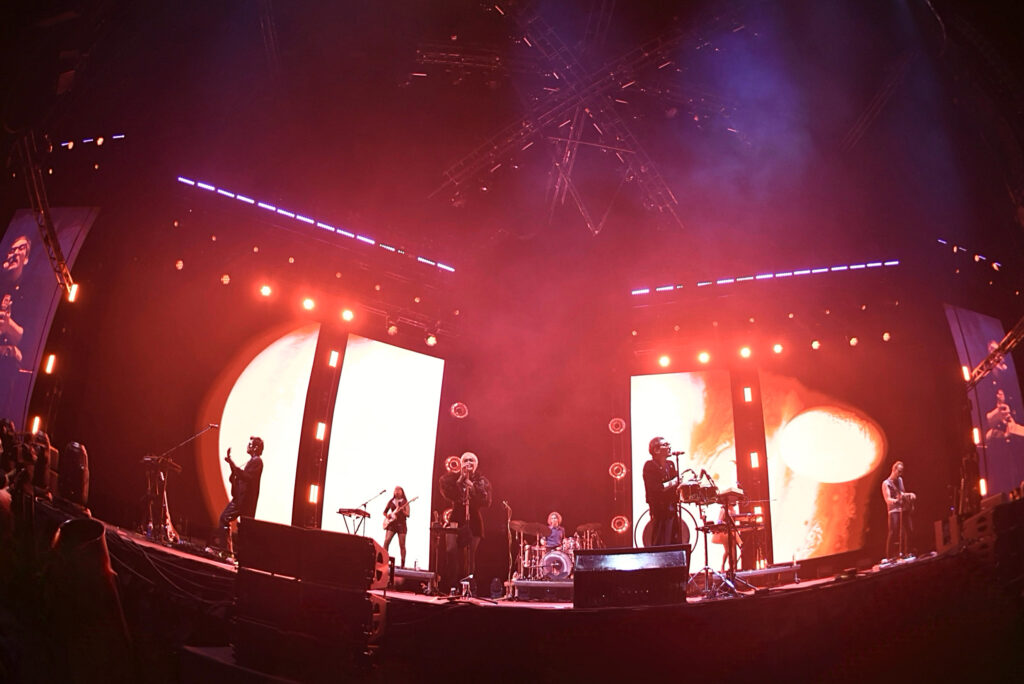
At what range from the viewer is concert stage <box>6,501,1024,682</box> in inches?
169

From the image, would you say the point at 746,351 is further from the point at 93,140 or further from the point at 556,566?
the point at 93,140

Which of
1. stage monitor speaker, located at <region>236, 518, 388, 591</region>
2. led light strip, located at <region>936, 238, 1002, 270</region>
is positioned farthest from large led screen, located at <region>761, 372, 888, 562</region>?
stage monitor speaker, located at <region>236, 518, 388, 591</region>

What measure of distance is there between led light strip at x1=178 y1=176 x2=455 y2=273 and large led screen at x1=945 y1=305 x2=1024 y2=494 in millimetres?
7825

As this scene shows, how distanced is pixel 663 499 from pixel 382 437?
4.66m

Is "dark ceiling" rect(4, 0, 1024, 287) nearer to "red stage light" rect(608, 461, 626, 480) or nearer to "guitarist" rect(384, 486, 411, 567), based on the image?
"red stage light" rect(608, 461, 626, 480)

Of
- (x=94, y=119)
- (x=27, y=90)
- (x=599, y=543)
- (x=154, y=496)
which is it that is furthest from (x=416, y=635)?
(x=94, y=119)

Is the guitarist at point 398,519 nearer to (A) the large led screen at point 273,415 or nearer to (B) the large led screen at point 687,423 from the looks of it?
(A) the large led screen at point 273,415

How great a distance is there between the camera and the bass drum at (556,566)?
9336mm

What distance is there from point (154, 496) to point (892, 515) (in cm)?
982

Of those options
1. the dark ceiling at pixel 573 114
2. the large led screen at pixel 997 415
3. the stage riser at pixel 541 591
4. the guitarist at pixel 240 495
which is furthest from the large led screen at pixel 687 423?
the guitarist at pixel 240 495

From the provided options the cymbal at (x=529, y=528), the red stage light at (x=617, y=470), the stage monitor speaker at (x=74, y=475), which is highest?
the red stage light at (x=617, y=470)

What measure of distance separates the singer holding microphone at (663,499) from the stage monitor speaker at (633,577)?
135cm

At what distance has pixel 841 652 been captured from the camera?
4.78 meters

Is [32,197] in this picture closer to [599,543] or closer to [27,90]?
[27,90]
